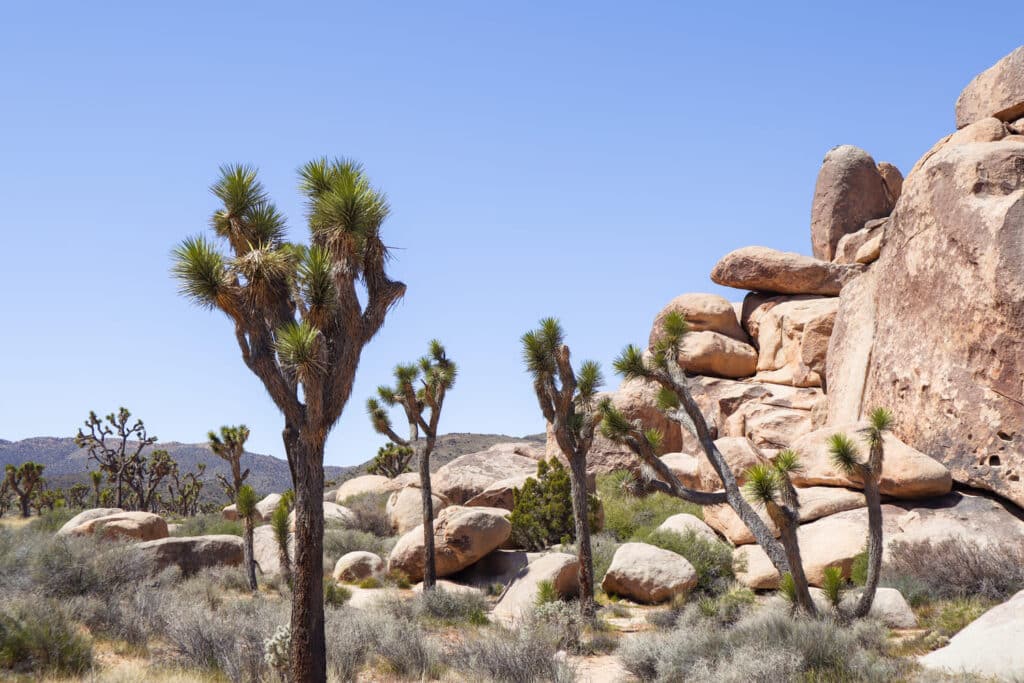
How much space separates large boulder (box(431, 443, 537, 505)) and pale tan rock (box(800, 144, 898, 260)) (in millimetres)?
14495

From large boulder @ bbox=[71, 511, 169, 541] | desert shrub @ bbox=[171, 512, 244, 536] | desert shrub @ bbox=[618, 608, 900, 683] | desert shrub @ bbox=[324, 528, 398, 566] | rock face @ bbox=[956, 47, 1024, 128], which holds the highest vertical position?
Answer: rock face @ bbox=[956, 47, 1024, 128]

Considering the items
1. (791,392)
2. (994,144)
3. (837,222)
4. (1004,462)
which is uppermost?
(837,222)

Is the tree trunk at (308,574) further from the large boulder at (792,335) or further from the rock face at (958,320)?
the large boulder at (792,335)

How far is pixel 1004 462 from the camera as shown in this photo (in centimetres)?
1579

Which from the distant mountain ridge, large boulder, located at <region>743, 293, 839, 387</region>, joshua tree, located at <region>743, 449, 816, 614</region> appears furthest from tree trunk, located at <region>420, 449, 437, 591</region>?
the distant mountain ridge

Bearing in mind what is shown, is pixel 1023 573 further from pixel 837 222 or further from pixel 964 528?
pixel 837 222

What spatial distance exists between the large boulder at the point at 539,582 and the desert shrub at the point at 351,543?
719 centimetres

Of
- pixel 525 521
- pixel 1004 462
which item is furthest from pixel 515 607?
pixel 1004 462

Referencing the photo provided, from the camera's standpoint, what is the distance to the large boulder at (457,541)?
1852 cm

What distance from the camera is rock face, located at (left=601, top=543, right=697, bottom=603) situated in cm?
1573

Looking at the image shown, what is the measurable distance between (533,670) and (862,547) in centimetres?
863

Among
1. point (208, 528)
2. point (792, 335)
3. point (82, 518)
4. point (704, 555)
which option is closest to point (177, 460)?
point (208, 528)

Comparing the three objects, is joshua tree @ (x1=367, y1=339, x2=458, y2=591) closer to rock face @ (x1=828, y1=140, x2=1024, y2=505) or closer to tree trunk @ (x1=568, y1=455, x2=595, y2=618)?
tree trunk @ (x1=568, y1=455, x2=595, y2=618)

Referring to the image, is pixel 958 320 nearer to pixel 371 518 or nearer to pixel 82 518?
pixel 371 518
